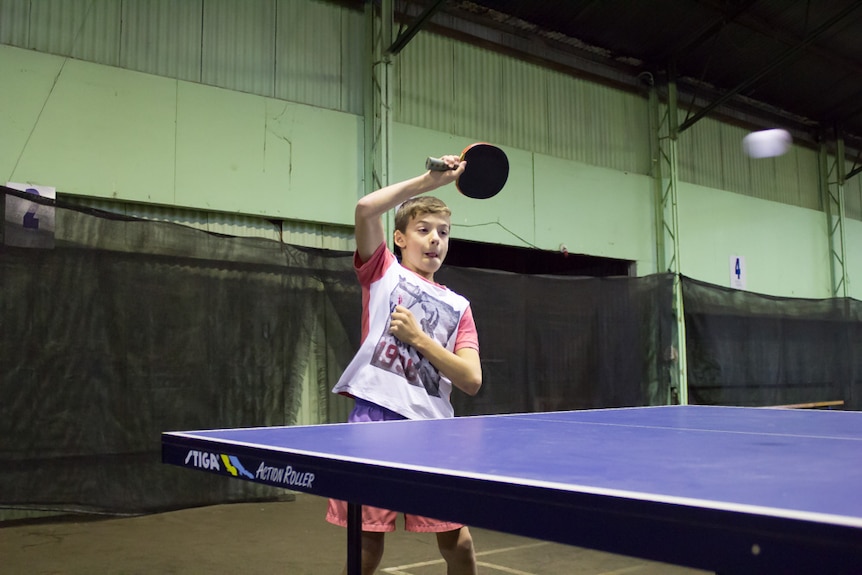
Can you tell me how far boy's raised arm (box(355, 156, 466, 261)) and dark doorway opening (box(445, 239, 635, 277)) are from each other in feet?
20.4

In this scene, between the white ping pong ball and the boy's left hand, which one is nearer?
the boy's left hand

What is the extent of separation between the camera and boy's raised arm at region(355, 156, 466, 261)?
6.90 feet

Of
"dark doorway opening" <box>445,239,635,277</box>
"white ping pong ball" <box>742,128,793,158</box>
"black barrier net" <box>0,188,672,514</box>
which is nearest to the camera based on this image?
"black barrier net" <box>0,188,672,514</box>

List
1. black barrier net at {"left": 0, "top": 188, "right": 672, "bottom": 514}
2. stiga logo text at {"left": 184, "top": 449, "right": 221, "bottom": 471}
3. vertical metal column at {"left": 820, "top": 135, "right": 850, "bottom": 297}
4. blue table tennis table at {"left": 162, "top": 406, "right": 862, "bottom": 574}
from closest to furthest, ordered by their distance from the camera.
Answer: blue table tennis table at {"left": 162, "top": 406, "right": 862, "bottom": 574} < stiga logo text at {"left": 184, "top": 449, "right": 221, "bottom": 471} < black barrier net at {"left": 0, "top": 188, "right": 672, "bottom": 514} < vertical metal column at {"left": 820, "top": 135, "right": 850, "bottom": 297}

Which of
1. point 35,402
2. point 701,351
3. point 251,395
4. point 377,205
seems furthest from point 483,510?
point 701,351

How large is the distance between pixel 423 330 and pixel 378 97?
4.83 meters

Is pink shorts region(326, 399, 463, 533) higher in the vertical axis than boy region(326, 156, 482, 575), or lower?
lower

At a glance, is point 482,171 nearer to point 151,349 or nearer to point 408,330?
point 408,330

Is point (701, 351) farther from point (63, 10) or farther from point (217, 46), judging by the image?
point (63, 10)

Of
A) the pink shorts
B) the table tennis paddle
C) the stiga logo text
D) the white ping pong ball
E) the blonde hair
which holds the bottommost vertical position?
the pink shorts

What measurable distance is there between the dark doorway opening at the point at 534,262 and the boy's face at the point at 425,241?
606cm

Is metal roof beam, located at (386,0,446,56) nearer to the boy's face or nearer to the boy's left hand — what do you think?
the boy's face

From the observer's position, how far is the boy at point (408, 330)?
2.11m

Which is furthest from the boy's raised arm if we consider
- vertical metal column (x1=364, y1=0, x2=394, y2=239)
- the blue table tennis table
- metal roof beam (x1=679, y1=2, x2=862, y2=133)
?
metal roof beam (x1=679, y1=2, x2=862, y2=133)
